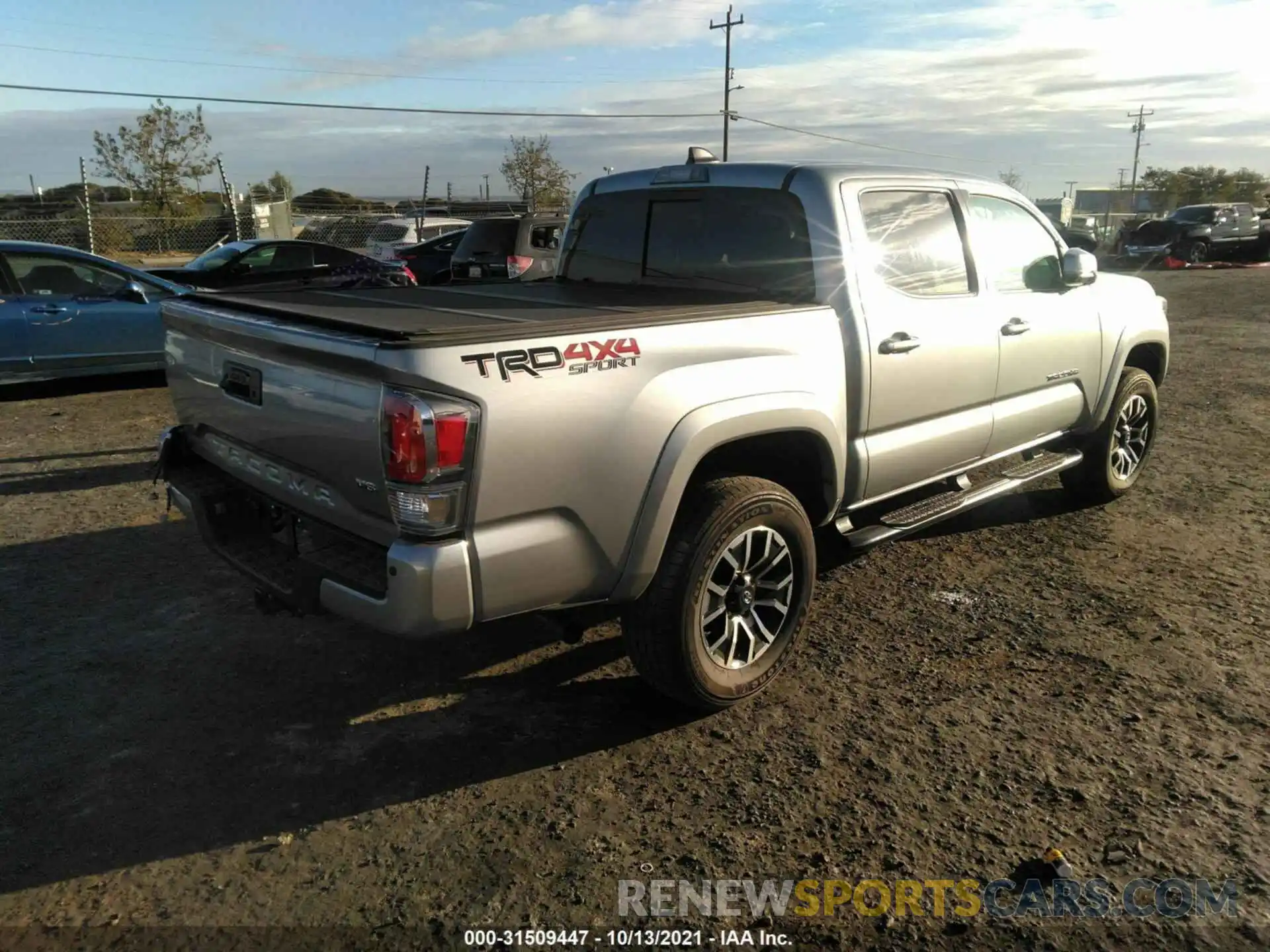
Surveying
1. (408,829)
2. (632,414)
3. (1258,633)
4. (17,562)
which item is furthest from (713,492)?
(17,562)

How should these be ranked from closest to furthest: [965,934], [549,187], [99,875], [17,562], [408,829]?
[965,934]
[99,875]
[408,829]
[17,562]
[549,187]

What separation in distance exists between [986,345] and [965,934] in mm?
2859

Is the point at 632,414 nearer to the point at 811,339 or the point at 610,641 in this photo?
the point at 811,339

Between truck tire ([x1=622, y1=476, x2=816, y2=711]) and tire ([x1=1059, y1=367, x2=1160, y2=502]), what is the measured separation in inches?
116

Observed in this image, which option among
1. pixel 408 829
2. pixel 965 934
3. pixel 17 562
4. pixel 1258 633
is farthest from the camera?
pixel 17 562

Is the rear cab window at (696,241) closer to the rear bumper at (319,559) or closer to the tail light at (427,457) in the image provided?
the tail light at (427,457)

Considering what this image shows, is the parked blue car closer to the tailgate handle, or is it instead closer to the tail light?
the tailgate handle

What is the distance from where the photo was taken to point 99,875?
109 inches

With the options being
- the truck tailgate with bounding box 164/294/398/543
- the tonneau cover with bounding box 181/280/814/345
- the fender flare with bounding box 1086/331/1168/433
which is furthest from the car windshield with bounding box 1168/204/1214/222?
the truck tailgate with bounding box 164/294/398/543

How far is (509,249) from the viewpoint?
13.1m

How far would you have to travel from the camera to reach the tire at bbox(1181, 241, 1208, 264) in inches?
1112

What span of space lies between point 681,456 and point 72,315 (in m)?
8.07

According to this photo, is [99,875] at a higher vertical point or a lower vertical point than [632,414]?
lower

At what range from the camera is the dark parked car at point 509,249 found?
12852 millimetres
